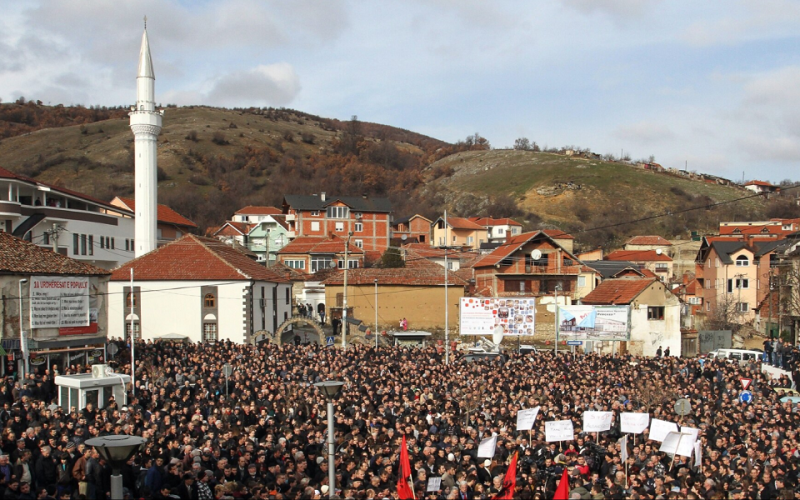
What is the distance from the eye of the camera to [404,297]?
147 ft

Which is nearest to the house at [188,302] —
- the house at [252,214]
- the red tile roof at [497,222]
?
the house at [252,214]

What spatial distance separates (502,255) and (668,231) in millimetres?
55021

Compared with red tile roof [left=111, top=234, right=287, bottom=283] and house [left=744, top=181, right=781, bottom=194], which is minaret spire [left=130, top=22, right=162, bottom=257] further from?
house [left=744, top=181, right=781, bottom=194]

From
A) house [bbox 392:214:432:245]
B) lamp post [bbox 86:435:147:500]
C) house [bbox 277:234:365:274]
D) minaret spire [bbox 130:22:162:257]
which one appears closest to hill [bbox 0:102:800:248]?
house [bbox 392:214:432:245]

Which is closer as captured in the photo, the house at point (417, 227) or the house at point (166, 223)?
the house at point (166, 223)

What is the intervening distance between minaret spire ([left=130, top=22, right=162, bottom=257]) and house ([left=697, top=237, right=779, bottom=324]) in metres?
38.1

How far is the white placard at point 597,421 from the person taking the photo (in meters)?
16.2

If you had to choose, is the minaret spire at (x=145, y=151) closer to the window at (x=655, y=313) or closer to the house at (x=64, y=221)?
the house at (x=64, y=221)

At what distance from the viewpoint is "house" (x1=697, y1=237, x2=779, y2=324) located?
180 ft

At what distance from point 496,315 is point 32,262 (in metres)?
18.9

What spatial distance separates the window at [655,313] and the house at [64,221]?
30.6 metres

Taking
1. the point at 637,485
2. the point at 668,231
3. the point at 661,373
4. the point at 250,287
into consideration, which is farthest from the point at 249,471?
the point at 668,231

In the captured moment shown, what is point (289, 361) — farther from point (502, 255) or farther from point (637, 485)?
point (502, 255)

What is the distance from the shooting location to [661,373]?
24031mm
